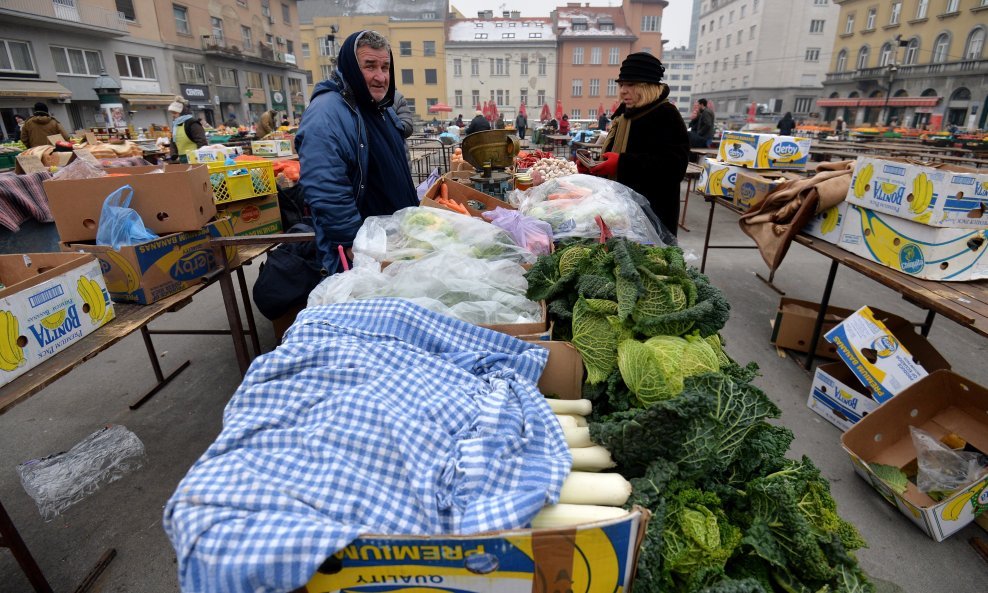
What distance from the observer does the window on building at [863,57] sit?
39.9m

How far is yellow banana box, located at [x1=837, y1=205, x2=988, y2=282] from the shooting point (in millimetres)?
2619

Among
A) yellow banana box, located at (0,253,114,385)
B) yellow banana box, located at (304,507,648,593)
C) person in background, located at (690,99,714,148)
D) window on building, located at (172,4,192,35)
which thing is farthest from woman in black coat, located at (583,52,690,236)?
window on building, located at (172,4,192,35)

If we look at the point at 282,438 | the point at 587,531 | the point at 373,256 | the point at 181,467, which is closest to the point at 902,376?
the point at 587,531

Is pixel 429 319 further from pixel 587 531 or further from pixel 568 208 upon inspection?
pixel 568 208

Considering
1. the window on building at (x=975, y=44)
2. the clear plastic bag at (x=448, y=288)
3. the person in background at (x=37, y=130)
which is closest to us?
the clear plastic bag at (x=448, y=288)

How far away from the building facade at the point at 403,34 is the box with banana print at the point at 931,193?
161 feet

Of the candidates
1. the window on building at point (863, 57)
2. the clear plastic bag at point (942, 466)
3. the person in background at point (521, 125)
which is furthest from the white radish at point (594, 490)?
the window on building at point (863, 57)

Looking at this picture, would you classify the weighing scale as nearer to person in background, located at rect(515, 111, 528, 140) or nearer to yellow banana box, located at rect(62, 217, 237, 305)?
yellow banana box, located at rect(62, 217, 237, 305)

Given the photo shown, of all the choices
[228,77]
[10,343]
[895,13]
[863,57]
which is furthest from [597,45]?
[10,343]

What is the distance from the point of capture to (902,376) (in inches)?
114

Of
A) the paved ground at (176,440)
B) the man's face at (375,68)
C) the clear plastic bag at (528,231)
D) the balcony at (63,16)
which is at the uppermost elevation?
the balcony at (63,16)

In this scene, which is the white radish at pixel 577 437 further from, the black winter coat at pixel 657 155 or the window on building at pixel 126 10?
the window on building at pixel 126 10

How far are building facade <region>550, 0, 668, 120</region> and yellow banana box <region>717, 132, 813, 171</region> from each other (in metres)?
45.7

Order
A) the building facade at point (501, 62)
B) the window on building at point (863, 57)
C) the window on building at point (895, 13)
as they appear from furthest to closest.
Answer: the building facade at point (501, 62), the window on building at point (863, 57), the window on building at point (895, 13)
